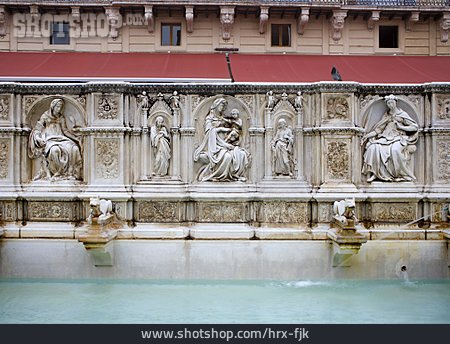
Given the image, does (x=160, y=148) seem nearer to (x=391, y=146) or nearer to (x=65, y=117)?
(x=65, y=117)

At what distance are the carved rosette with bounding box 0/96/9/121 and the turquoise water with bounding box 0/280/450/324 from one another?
312cm

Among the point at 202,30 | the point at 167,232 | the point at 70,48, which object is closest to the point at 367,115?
the point at 167,232

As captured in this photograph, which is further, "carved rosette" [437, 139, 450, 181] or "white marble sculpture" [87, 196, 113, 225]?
"carved rosette" [437, 139, 450, 181]

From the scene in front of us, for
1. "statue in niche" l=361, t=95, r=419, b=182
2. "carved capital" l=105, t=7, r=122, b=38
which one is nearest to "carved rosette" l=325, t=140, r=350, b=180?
"statue in niche" l=361, t=95, r=419, b=182

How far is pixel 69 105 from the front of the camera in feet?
29.8

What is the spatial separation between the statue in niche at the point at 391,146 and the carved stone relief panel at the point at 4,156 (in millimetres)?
6804

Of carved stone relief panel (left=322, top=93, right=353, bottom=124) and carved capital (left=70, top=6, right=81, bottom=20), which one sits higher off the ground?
carved capital (left=70, top=6, right=81, bottom=20)

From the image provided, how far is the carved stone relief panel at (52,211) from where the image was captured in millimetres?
8945

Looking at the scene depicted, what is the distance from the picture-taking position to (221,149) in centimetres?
891

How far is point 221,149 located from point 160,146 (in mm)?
1169

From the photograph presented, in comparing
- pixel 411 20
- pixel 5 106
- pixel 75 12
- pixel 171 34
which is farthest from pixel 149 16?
pixel 411 20

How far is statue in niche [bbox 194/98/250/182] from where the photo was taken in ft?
29.1

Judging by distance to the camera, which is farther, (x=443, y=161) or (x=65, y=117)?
(x=65, y=117)

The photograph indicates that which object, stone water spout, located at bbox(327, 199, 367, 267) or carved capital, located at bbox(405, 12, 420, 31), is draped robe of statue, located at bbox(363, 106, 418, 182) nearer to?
stone water spout, located at bbox(327, 199, 367, 267)
